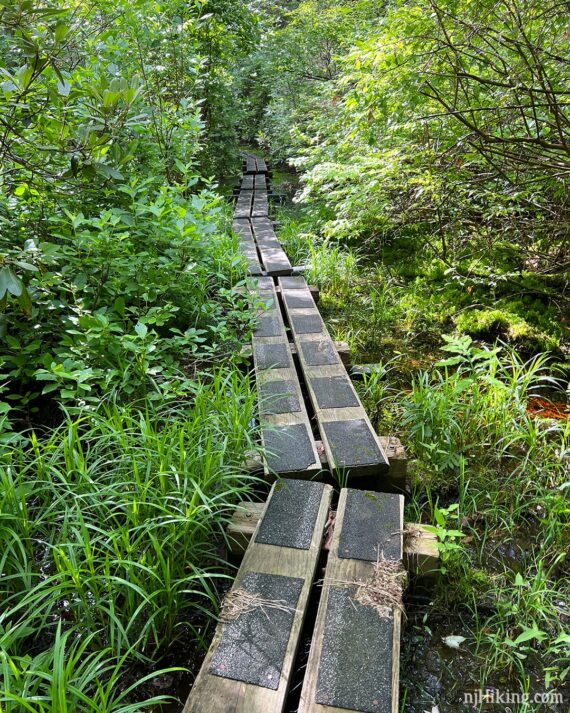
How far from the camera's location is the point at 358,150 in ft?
17.9

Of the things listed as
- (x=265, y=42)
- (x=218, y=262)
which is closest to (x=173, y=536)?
(x=218, y=262)

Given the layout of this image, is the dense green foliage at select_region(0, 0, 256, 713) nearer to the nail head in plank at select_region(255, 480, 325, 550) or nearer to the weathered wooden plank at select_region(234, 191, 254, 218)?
the nail head in plank at select_region(255, 480, 325, 550)

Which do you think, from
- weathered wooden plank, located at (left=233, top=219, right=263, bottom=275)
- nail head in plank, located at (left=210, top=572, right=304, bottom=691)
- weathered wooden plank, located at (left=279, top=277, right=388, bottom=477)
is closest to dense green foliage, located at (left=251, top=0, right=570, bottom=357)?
weathered wooden plank, located at (left=233, top=219, right=263, bottom=275)

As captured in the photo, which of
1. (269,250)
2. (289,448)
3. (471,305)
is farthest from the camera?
(269,250)

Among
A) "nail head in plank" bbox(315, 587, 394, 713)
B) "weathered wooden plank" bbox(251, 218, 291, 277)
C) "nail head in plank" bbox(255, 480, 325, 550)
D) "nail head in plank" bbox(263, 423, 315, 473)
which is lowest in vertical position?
"nail head in plank" bbox(315, 587, 394, 713)

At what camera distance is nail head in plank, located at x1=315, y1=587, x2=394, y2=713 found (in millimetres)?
1291

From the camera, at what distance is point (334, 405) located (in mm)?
2637

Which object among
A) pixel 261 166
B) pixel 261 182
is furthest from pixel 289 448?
pixel 261 166

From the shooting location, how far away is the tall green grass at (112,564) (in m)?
1.35

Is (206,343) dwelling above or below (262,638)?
above

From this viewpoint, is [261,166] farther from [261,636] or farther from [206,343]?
[261,636]

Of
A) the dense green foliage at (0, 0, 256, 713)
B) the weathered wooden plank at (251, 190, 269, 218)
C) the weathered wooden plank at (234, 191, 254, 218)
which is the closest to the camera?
the dense green foliage at (0, 0, 256, 713)

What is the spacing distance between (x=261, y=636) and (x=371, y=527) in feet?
2.10

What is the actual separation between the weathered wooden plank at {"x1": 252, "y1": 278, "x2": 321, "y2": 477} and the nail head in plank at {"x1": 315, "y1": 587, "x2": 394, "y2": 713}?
67 centimetres
